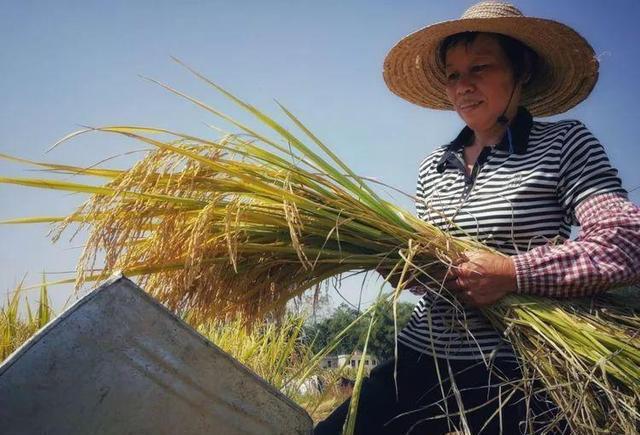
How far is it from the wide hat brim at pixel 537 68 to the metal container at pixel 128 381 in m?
1.50

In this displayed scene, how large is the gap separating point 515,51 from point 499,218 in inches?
26.8

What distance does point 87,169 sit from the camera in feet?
4.89

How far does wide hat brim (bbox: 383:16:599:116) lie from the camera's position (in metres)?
2.15

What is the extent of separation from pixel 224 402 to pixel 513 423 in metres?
0.94

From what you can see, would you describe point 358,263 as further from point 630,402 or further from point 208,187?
point 630,402

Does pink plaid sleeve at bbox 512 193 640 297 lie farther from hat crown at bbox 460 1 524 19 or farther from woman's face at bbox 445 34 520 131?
hat crown at bbox 460 1 524 19

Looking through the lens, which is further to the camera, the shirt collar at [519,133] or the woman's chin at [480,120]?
the woman's chin at [480,120]

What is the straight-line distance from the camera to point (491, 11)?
2162 mm

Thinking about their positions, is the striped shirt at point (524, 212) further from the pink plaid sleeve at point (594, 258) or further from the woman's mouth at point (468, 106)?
the woman's mouth at point (468, 106)

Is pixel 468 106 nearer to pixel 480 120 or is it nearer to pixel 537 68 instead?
pixel 480 120

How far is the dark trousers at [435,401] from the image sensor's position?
1734mm

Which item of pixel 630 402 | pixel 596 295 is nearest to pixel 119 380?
pixel 630 402

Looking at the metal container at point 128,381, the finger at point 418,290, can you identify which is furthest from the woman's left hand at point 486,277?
the metal container at point 128,381

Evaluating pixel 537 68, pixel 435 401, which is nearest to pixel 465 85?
pixel 537 68
